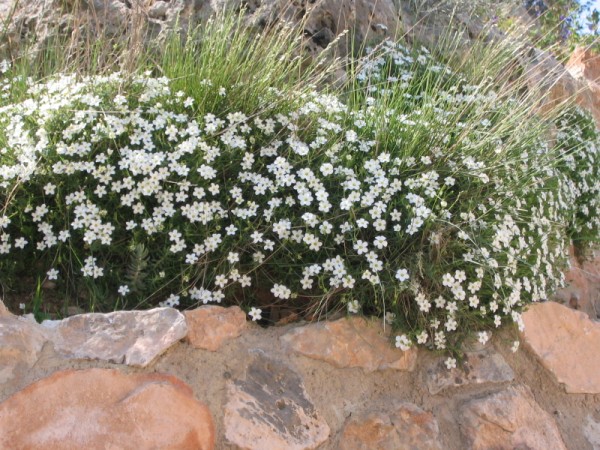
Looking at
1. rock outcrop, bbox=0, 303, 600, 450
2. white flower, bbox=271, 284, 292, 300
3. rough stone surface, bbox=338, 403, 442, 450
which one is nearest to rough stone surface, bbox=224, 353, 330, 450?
rock outcrop, bbox=0, 303, 600, 450

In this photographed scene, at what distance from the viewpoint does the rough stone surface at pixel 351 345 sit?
236 centimetres

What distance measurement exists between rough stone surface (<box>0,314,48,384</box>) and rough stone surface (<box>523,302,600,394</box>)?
185 cm

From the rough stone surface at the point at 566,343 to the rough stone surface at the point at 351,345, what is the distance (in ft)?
2.08

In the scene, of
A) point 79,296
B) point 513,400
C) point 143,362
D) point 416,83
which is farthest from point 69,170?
point 416,83

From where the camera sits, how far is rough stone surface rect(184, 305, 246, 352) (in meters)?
2.18

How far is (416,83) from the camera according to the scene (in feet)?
13.0

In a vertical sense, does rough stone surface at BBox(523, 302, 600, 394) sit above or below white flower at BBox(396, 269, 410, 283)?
below

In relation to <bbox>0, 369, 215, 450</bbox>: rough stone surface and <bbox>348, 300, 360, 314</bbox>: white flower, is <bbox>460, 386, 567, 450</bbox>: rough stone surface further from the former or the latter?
<bbox>0, 369, 215, 450</bbox>: rough stone surface

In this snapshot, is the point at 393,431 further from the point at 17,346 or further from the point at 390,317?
the point at 17,346

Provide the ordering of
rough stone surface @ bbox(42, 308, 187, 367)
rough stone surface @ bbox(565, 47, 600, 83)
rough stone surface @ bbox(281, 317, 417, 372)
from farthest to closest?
1. rough stone surface @ bbox(565, 47, 600, 83)
2. rough stone surface @ bbox(281, 317, 417, 372)
3. rough stone surface @ bbox(42, 308, 187, 367)

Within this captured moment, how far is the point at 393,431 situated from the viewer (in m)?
2.32

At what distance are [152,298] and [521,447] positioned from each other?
1.43 metres

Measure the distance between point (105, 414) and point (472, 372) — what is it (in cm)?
138

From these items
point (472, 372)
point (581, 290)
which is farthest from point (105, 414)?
point (581, 290)
